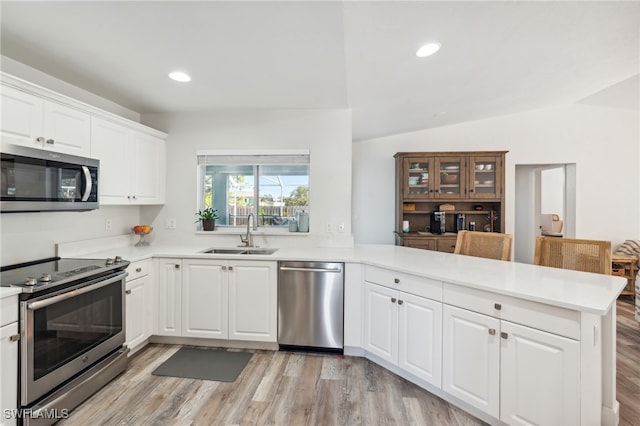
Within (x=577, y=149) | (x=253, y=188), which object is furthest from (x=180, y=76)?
(x=577, y=149)

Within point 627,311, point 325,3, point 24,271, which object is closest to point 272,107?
point 325,3

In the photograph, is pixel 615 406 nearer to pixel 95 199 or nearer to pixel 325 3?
pixel 325 3

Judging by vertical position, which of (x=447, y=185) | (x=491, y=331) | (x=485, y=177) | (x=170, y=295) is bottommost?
(x=170, y=295)

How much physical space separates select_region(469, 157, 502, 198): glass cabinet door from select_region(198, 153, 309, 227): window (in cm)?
273

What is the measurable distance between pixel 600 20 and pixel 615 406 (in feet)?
8.44

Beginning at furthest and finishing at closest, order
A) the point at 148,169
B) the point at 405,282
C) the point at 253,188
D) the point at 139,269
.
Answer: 1. the point at 253,188
2. the point at 148,169
3. the point at 139,269
4. the point at 405,282

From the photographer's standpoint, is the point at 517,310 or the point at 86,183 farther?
the point at 86,183

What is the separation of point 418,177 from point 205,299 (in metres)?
3.52

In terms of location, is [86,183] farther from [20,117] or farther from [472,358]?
[472,358]

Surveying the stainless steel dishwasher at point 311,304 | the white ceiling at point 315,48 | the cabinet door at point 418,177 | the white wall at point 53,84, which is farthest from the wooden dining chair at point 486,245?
the white wall at point 53,84

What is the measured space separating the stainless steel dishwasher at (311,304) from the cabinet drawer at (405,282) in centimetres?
29

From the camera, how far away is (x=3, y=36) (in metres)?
1.81

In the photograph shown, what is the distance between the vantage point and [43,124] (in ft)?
6.49

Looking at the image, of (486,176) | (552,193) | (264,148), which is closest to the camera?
(264,148)
